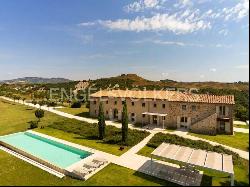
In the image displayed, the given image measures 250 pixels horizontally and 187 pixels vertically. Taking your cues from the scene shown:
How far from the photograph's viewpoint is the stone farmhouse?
1556 inches

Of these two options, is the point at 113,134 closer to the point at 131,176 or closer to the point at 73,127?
the point at 73,127

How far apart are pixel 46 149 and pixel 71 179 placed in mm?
11334

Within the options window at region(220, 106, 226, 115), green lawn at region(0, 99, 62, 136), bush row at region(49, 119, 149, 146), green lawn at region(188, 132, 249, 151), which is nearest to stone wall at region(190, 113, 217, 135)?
green lawn at region(188, 132, 249, 151)

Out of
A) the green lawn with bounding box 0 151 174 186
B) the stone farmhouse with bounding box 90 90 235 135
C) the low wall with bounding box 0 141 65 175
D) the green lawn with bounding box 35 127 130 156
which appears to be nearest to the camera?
the green lawn with bounding box 0 151 174 186

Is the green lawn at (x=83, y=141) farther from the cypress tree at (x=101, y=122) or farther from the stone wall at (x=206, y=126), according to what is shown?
the stone wall at (x=206, y=126)

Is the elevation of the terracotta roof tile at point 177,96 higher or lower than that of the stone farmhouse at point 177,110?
higher

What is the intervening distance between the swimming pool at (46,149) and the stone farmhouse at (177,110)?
55.5ft

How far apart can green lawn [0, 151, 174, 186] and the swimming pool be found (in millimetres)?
2592

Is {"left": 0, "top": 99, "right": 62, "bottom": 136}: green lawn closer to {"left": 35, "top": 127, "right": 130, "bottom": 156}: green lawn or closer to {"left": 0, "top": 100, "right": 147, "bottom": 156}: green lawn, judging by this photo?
{"left": 0, "top": 100, "right": 147, "bottom": 156}: green lawn

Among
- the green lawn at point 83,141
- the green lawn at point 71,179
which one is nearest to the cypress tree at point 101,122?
the green lawn at point 83,141

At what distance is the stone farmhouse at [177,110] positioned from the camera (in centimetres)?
3953

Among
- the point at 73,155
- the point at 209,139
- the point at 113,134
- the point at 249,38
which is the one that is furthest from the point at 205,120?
the point at 249,38

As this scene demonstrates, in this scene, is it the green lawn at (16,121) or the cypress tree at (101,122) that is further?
the green lawn at (16,121)

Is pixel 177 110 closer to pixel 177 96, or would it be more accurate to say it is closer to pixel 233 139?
pixel 177 96
